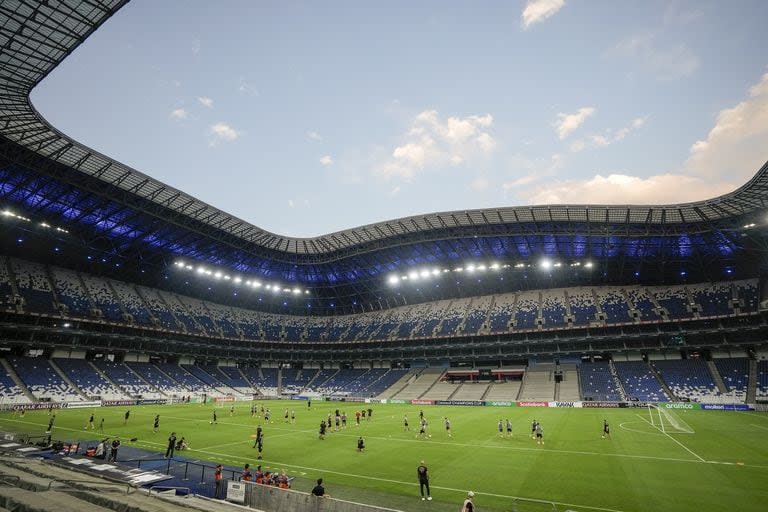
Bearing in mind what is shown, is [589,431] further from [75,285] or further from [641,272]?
[75,285]

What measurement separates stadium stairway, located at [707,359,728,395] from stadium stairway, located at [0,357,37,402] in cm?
9000

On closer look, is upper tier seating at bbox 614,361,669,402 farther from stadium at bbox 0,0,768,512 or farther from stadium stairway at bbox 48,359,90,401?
stadium stairway at bbox 48,359,90,401

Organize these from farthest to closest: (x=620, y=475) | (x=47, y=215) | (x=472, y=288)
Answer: (x=472, y=288)
(x=47, y=215)
(x=620, y=475)

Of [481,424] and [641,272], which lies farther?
[641,272]

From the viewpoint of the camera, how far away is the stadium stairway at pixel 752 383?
49.3 m

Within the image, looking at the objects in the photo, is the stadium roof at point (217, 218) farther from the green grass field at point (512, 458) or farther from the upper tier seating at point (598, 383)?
the green grass field at point (512, 458)

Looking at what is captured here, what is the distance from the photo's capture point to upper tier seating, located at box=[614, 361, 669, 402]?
55.2 meters

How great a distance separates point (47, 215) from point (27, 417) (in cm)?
3040

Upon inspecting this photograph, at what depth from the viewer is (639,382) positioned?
193 feet

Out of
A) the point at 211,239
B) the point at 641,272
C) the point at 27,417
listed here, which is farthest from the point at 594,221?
the point at 27,417

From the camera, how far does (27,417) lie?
40.7 metres

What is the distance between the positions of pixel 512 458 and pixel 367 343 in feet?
215

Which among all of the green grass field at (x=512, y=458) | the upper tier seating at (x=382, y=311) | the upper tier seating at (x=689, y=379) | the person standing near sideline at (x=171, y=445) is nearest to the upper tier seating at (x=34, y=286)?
the upper tier seating at (x=382, y=311)

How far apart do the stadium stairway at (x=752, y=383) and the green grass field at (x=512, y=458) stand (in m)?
8.93
